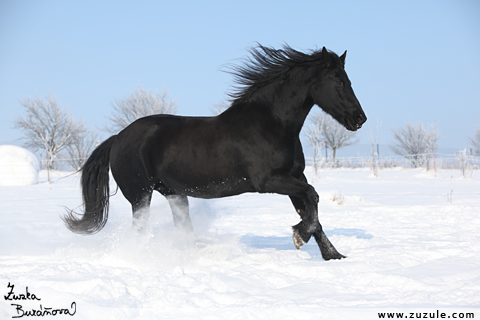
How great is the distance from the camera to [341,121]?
3.75m

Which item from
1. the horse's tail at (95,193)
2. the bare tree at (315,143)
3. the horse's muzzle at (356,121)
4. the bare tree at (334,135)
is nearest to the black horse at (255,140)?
the horse's muzzle at (356,121)

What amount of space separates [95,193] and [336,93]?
9.75 feet

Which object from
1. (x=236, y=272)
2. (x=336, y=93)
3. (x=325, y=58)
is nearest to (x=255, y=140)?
(x=336, y=93)

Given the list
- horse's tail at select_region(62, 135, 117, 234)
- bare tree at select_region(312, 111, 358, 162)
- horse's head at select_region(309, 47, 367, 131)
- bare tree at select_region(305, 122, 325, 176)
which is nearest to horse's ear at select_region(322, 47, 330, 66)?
horse's head at select_region(309, 47, 367, 131)

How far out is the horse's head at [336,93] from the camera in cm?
369

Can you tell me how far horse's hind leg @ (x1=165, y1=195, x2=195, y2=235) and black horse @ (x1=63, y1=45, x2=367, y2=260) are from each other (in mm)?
214

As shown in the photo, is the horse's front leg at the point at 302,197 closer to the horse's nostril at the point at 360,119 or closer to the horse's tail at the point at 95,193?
the horse's nostril at the point at 360,119

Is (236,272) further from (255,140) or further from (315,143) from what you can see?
(315,143)

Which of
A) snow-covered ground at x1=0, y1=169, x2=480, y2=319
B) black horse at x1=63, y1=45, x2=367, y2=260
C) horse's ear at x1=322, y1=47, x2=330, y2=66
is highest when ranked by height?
horse's ear at x1=322, y1=47, x2=330, y2=66

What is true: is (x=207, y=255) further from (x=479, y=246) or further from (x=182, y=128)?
(x=479, y=246)

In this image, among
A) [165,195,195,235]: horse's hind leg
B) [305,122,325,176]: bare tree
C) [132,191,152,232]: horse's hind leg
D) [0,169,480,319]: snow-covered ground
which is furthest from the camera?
[305,122,325,176]: bare tree

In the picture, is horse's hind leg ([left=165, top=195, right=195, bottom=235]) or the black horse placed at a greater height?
the black horse

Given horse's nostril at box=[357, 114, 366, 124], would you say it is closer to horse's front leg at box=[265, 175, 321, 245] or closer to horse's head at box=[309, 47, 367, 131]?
horse's head at box=[309, 47, 367, 131]

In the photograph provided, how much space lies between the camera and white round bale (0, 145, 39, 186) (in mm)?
18656
